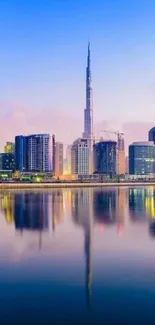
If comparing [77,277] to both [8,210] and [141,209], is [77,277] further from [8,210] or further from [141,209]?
[8,210]

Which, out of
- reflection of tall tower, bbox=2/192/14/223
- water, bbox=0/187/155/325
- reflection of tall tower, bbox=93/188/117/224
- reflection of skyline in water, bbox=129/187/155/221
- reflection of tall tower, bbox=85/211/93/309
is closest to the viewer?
water, bbox=0/187/155/325

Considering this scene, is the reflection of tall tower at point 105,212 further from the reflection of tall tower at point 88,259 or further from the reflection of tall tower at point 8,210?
the reflection of tall tower at point 8,210

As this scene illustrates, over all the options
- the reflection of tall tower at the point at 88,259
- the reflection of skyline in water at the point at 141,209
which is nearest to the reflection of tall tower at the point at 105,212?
the reflection of skyline in water at the point at 141,209

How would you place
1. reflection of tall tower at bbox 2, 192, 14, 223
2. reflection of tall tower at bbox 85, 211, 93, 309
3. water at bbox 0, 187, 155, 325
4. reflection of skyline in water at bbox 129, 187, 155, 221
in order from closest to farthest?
1. water at bbox 0, 187, 155, 325
2. reflection of tall tower at bbox 85, 211, 93, 309
3. reflection of skyline in water at bbox 129, 187, 155, 221
4. reflection of tall tower at bbox 2, 192, 14, 223

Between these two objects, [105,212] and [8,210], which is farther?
[8,210]

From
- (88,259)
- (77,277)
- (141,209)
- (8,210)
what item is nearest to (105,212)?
(141,209)

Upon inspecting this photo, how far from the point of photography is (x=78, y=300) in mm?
13844

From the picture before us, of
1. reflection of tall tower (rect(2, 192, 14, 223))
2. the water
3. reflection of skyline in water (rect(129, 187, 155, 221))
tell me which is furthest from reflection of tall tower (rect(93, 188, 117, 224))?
reflection of tall tower (rect(2, 192, 14, 223))

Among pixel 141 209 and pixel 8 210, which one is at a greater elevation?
pixel 141 209

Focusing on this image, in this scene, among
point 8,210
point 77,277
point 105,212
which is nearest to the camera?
point 77,277

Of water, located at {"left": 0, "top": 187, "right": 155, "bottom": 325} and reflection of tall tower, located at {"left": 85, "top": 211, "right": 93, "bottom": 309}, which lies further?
reflection of tall tower, located at {"left": 85, "top": 211, "right": 93, "bottom": 309}

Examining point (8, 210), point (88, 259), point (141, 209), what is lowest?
point (8, 210)

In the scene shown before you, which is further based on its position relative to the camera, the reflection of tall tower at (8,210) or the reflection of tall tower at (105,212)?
the reflection of tall tower at (8,210)

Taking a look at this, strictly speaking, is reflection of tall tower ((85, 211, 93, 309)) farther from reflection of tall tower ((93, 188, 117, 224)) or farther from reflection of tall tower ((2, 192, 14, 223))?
reflection of tall tower ((2, 192, 14, 223))
